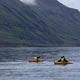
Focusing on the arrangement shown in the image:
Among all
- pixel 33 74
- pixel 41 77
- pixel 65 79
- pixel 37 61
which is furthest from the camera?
pixel 37 61

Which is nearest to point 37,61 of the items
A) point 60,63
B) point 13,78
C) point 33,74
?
point 60,63

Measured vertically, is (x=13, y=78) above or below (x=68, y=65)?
below

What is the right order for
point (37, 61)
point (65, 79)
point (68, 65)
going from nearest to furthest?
point (65, 79) → point (68, 65) → point (37, 61)

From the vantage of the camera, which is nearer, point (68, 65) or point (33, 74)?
point (33, 74)

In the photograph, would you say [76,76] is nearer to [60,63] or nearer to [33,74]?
[33,74]

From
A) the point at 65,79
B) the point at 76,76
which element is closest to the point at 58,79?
the point at 65,79

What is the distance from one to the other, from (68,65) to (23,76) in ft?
128

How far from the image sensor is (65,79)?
9531 cm

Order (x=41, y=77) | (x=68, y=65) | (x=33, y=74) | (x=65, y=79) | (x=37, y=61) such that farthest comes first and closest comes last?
(x=37, y=61), (x=68, y=65), (x=33, y=74), (x=41, y=77), (x=65, y=79)

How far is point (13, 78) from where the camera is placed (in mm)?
99375

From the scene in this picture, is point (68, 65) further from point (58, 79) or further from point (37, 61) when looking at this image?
point (58, 79)

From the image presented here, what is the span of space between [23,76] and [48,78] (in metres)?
8.44

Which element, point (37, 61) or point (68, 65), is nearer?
point (68, 65)

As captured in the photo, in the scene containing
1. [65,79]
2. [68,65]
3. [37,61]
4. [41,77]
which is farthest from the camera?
[37,61]
